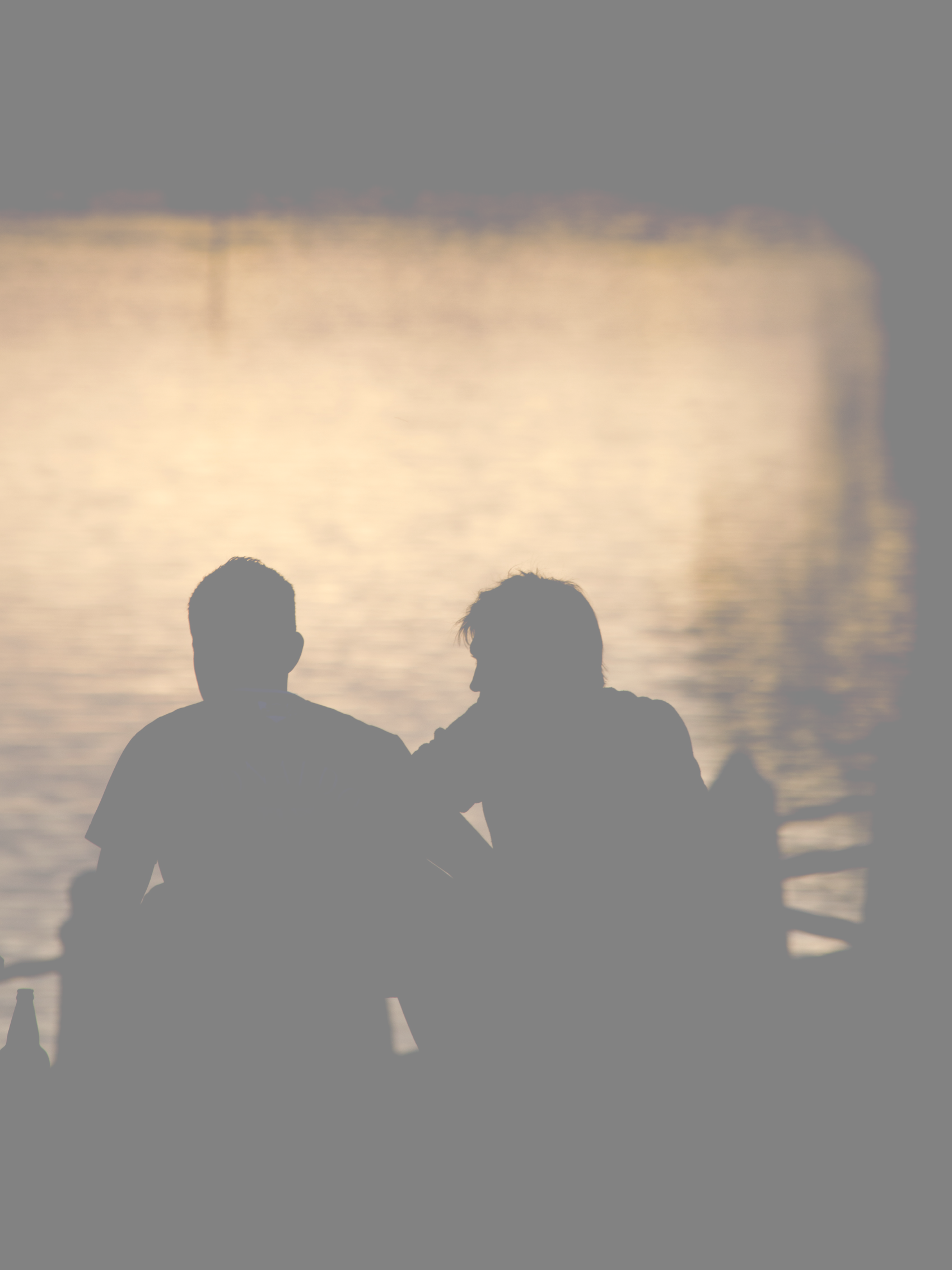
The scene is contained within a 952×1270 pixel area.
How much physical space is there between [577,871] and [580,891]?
29 millimetres

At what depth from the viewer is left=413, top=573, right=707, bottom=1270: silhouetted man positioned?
7.89 ft

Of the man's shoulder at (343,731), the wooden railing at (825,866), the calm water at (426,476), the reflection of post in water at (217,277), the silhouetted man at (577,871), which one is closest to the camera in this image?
the man's shoulder at (343,731)

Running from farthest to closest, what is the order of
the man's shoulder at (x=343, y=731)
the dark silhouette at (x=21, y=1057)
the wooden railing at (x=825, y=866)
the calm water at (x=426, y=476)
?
the calm water at (x=426, y=476), the wooden railing at (x=825, y=866), the dark silhouette at (x=21, y=1057), the man's shoulder at (x=343, y=731)

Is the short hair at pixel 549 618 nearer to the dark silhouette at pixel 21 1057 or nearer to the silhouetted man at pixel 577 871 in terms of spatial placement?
the silhouetted man at pixel 577 871

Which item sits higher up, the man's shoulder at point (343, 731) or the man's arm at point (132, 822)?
the man's shoulder at point (343, 731)

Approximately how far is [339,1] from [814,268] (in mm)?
9927

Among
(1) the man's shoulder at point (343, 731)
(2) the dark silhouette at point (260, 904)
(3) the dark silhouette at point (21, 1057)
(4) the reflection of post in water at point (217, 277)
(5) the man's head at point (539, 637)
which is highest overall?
(4) the reflection of post in water at point (217, 277)

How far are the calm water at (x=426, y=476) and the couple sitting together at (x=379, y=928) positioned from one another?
112 inches

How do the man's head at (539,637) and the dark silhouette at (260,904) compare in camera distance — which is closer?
the dark silhouette at (260,904)

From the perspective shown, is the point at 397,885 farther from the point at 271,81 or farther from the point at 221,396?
the point at 271,81

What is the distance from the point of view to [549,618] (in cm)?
242

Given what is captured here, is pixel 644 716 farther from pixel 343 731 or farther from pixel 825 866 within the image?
pixel 825 866

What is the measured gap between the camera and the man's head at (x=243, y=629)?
90.1 inches

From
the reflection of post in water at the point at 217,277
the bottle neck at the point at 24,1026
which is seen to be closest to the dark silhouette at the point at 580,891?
the bottle neck at the point at 24,1026
